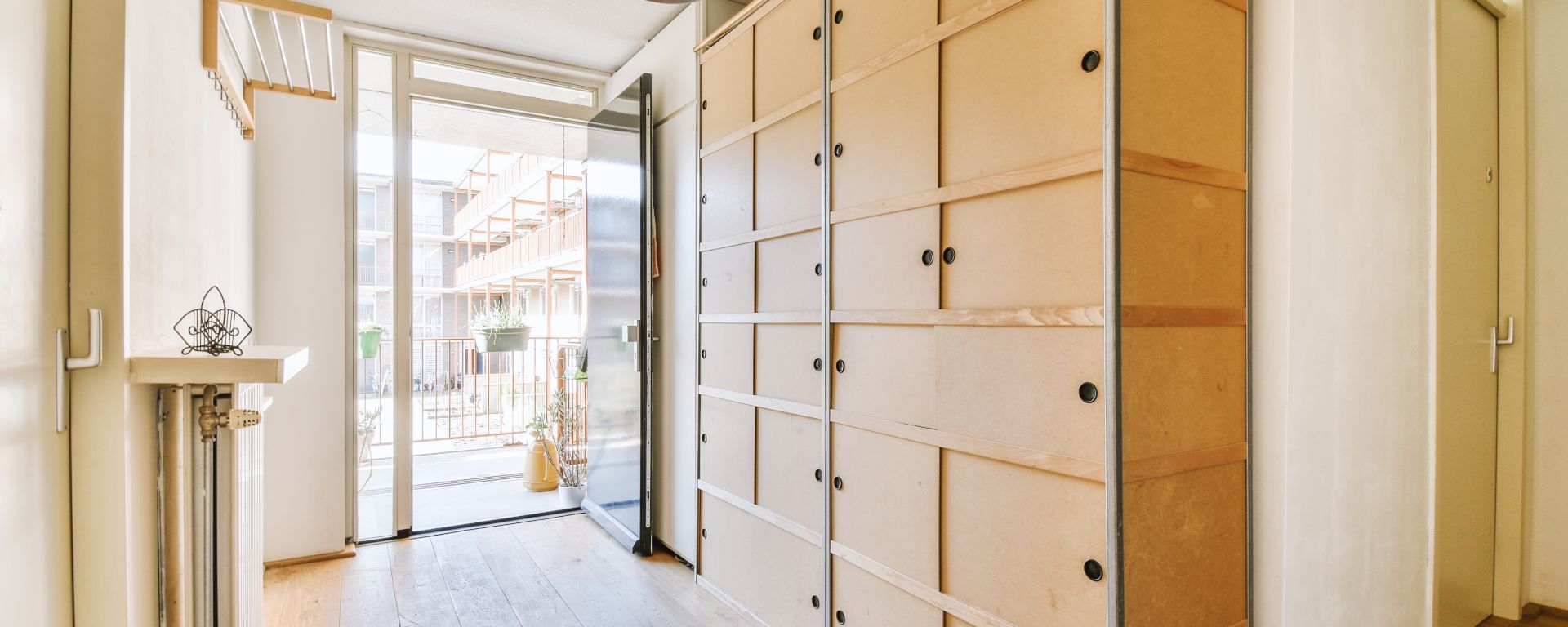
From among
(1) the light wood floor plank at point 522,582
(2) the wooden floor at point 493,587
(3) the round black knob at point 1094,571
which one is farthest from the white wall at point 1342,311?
(1) the light wood floor plank at point 522,582

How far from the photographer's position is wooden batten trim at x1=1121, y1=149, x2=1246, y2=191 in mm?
1299

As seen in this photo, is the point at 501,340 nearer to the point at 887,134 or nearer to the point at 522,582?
the point at 522,582

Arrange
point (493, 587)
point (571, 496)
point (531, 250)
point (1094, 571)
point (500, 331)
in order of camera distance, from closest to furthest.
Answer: point (1094, 571) → point (493, 587) → point (571, 496) → point (500, 331) → point (531, 250)

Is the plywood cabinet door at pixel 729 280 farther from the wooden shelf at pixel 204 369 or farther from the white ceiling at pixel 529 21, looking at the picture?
the wooden shelf at pixel 204 369

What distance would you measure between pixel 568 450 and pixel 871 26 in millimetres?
3350

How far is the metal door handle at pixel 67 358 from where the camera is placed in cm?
102

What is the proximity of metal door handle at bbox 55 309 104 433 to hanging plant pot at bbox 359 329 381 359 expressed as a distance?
8.34 ft

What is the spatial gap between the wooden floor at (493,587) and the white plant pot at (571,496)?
0.60 m

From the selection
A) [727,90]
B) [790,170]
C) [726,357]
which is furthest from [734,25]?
[726,357]

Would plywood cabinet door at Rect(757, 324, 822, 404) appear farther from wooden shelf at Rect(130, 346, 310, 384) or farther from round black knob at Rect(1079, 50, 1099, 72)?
wooden shelf at Rect(130, 346, 310, 384)

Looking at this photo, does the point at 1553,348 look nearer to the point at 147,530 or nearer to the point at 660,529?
the point at 660,529

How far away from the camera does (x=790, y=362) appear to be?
2303 mm

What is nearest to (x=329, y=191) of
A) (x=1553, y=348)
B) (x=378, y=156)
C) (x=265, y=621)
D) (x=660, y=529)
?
(x=378, y=156)

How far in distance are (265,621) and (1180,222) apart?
3.14 m
